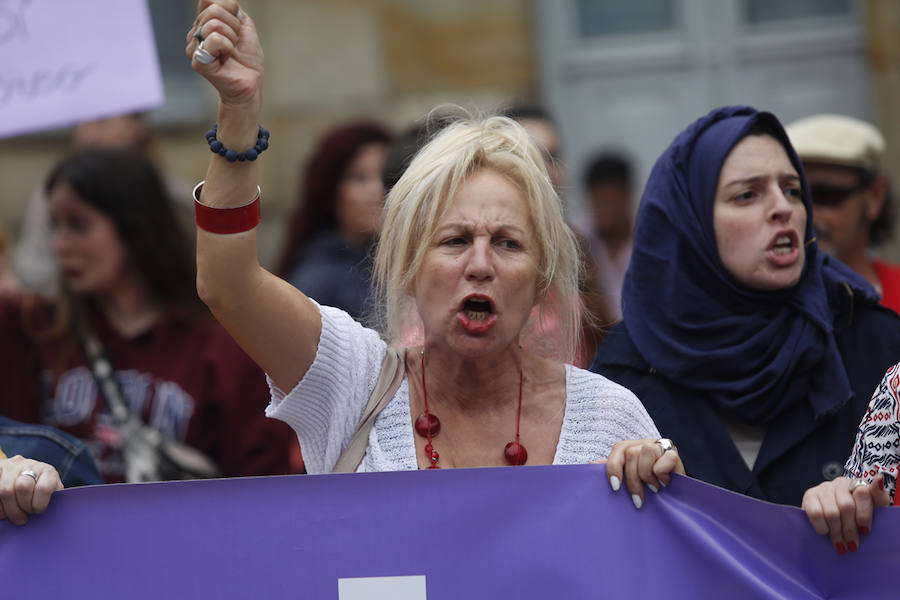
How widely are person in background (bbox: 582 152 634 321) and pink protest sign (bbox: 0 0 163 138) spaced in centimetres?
298

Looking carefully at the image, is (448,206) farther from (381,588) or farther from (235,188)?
(381,588)

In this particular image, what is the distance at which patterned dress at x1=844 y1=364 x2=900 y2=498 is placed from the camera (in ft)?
8.88

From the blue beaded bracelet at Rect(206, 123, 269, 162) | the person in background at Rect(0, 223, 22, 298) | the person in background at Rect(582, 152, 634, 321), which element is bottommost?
the person in background at Rect(582, 152, 634, 321)

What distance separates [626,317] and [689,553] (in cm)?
83

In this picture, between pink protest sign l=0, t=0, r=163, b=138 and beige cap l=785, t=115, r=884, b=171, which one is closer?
pink protest sign l=0, t=0, r=163, b=138

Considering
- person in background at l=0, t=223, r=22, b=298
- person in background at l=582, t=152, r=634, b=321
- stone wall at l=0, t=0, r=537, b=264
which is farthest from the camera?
stone wall at l=0, t=0, r=537, b=264

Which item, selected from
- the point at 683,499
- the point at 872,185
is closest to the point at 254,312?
the point at 683,499

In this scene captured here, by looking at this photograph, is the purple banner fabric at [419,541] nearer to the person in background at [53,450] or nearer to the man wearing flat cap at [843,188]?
the person in background at [53,450]

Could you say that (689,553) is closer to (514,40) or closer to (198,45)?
(198,45)

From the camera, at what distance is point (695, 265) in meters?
3.37

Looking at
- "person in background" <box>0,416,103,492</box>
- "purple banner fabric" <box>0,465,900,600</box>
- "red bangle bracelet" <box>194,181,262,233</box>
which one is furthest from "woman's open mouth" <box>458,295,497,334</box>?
"person in background" <box>0,416,103,492</box>

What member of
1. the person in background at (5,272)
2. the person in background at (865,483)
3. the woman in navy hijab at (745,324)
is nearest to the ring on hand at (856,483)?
the person in background at (865,483)

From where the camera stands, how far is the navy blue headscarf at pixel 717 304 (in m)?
3.25

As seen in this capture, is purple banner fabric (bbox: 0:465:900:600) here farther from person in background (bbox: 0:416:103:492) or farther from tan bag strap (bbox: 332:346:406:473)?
person in background (bbox: 0:416:103:492)
